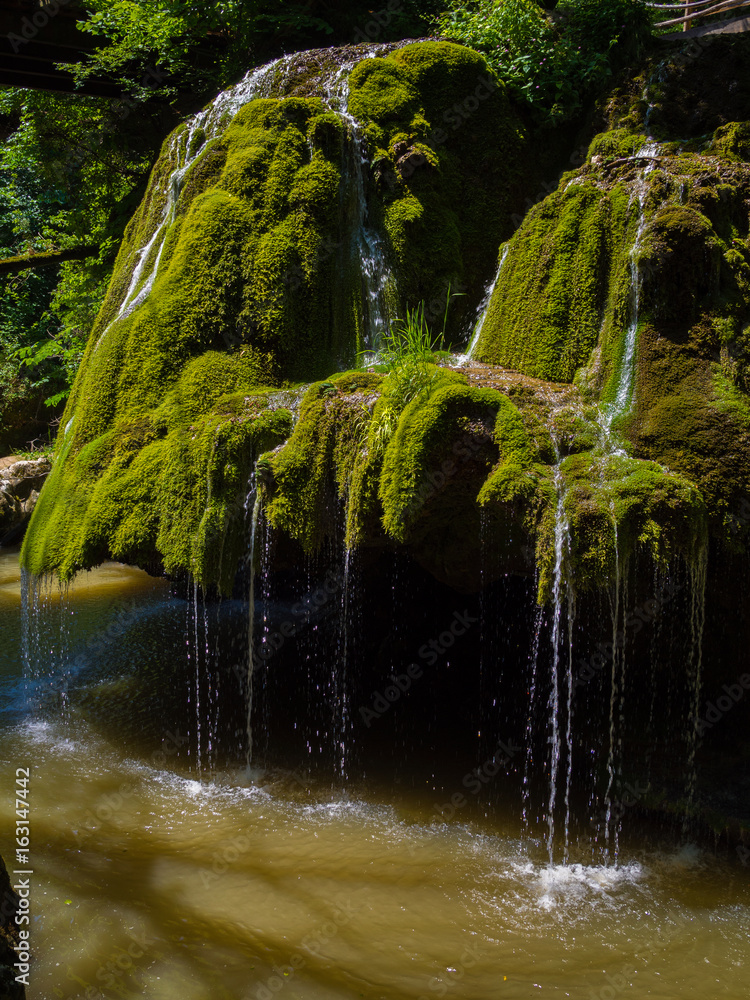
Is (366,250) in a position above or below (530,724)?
above

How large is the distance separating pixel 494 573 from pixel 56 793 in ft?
11.7

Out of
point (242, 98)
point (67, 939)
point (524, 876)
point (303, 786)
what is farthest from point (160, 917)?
point (242, 98)

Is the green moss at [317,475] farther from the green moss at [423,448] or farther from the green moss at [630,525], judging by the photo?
the green moss at [630,525]

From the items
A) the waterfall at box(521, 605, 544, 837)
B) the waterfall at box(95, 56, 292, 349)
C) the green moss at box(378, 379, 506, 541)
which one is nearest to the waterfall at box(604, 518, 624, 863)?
the waterfall at box(521, 605, 544, 837)

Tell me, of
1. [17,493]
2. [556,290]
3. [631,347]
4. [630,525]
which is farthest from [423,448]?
[17,493]

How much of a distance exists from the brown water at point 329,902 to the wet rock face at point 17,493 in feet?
29.5

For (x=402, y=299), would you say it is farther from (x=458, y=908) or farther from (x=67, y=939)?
(x=67, y=939)

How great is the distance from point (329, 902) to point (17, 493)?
38.8 ft

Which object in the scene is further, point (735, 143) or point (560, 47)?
point (560, 47)

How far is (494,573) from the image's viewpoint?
199 inches

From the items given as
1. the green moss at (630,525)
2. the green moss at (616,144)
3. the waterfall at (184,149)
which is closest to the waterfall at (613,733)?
the green moss at (630,525)

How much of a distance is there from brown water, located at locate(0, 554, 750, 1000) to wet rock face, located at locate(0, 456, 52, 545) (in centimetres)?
901

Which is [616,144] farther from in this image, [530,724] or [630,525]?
[530,724]

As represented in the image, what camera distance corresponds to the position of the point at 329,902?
4164 mm
